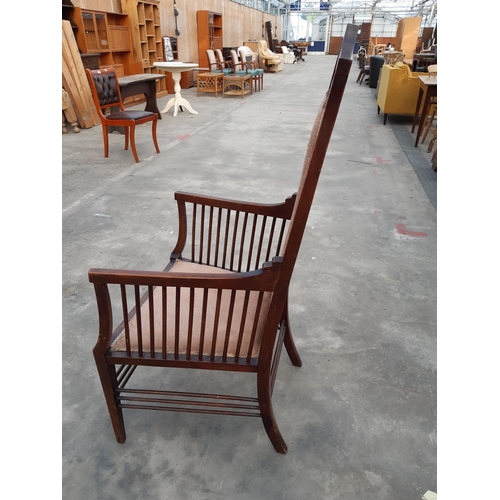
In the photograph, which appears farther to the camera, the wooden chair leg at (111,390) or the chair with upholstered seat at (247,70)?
the chair with upholstered seat at (247,70)

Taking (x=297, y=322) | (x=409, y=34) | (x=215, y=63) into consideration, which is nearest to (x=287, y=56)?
(x=409, y=34)

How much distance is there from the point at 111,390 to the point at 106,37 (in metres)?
6.76

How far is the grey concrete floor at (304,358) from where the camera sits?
3.89 ft

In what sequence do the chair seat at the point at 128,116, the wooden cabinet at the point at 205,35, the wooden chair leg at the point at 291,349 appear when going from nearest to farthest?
the wooden chair leg at the point at 291,349 < the chair seat at the point at 128,116 < the wooden cabinet at the point at 205,35

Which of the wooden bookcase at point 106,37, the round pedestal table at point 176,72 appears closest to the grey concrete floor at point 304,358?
the round pedestal table at point 176,72

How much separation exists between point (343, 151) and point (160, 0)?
6.13 m

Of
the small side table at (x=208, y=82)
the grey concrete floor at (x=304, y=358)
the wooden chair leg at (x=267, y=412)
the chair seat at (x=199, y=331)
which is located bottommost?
the grey concrete floor at (x=304, y=358)

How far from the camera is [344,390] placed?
1.49 metres

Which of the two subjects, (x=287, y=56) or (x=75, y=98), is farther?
(x=287, y=56)

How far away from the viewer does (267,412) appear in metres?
1.17

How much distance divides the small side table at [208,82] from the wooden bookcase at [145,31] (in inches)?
34.6

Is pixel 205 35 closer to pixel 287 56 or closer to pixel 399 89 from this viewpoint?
pixel 399 89

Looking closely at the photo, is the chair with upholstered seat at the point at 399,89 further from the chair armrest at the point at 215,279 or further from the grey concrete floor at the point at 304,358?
the chair armrest at the point at 215,279

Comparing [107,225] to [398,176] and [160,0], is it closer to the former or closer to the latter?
[398,176]
